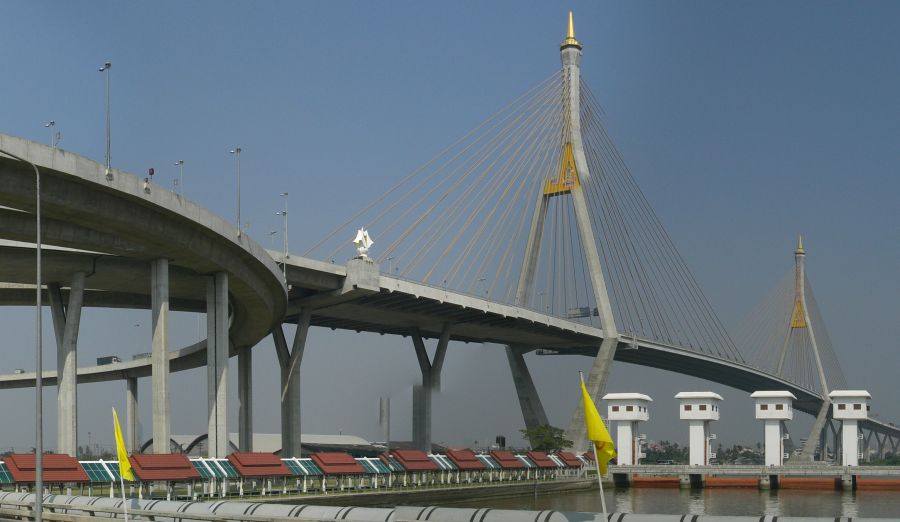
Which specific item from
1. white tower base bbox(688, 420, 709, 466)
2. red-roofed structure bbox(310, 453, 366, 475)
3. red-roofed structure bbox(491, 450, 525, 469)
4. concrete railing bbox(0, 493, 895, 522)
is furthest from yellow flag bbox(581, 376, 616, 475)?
white tower base bbox(688, 420, 709, 466)

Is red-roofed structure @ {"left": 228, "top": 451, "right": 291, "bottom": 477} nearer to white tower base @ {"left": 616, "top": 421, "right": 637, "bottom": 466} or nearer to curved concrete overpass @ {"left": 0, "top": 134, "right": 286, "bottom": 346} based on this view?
curved concrete overpass @ {"left": 0, "top": 134, "right": 286, "bottom": 346}

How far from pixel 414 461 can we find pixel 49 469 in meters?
21.7

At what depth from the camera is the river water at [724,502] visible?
5794 cm

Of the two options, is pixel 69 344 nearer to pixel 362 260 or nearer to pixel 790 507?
pixel 362 260

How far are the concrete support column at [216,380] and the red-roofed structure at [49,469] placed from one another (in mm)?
15211

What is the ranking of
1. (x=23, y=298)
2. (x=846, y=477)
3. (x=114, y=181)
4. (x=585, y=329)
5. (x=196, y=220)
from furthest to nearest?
(x=585, y=329)
(x=846, y=477)
(x=23, y=298)
(x=196, y=220)
(x=114, y=181)

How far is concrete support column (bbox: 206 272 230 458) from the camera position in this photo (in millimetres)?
61625

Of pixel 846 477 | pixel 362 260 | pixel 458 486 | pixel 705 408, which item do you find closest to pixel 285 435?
pixel 362 260

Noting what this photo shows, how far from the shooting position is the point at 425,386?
102125 mm

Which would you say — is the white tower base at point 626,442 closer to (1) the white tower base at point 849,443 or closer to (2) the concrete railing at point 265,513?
(1) the white tower base at point 849,443

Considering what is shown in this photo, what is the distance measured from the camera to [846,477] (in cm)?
7912

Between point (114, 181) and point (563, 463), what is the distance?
45.1 metres

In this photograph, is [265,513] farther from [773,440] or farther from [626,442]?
[626,442]

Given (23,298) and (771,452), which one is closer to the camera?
(23,298)
